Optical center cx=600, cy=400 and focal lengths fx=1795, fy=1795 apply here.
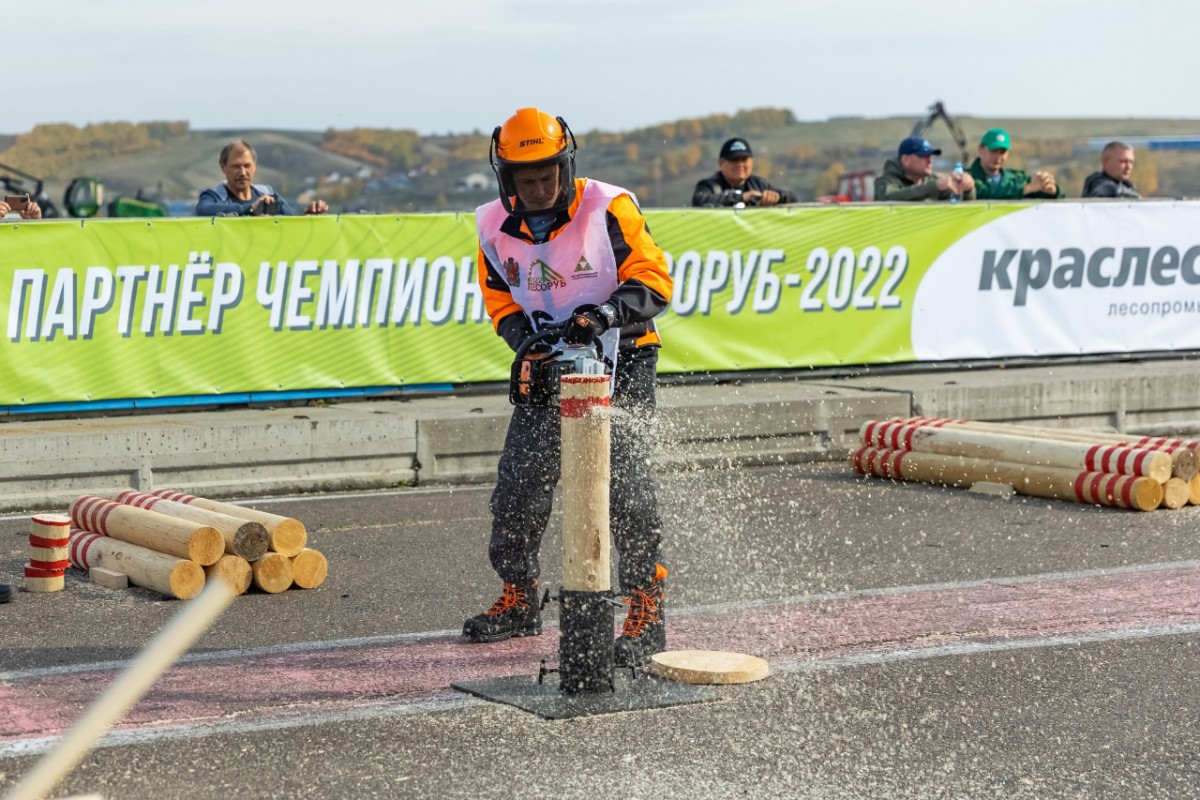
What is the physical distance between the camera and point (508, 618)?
682 cm

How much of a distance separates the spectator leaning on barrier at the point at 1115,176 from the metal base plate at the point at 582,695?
10265 mm

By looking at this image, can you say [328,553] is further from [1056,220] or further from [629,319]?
[1056,220]

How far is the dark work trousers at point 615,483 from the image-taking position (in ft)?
21.0

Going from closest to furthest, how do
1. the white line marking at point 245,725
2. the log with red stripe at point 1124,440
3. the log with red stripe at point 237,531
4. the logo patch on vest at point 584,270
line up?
the white line marking at point 245,725, the logo patch on vest at point 584,270, the log with red stripe at point 237,531, the log with red stripe at point 1124,440

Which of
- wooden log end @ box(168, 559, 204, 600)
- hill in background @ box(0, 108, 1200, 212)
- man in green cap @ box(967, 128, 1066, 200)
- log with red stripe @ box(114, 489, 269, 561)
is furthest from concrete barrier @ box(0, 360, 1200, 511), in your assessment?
hill in background @ box(0, 108, 1200, 212)

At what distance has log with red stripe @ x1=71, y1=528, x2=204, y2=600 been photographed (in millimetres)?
7633

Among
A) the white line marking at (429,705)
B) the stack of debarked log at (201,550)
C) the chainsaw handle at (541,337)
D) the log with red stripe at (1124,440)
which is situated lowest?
the white line marking at (429,705)

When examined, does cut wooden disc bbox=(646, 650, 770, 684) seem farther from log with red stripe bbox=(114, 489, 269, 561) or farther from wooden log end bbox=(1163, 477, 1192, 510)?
wooden log end bbox=(1163, 477, 1192, 510)

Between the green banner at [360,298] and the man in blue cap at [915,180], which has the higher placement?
the man in blue cap at [915,180]

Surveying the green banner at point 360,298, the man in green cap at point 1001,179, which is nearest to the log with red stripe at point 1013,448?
the green banner at point 360,298

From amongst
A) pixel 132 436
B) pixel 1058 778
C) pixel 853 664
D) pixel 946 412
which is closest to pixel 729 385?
pixel 946 412

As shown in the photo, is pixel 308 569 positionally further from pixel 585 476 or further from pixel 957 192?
pixel 957 192

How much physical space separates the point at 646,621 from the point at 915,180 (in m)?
8.89

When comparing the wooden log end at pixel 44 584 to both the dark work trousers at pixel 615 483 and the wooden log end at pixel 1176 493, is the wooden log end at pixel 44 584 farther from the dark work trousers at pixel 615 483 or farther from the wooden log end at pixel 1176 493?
the wooden log end at pixel 1176 493
